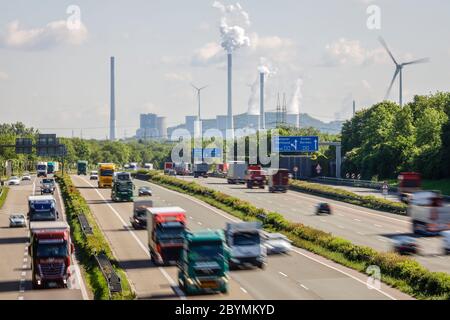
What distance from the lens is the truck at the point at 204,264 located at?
41.8 meters

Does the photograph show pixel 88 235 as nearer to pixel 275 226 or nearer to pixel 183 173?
pixel 275 226

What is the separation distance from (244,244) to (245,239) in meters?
0.31

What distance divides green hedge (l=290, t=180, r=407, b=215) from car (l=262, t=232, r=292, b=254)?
30.1m

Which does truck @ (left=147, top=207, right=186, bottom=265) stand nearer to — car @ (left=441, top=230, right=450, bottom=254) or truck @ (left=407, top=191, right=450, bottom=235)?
car @ (left=441, top=230, right=450, bottom=254)

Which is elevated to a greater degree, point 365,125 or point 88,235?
point 365,125

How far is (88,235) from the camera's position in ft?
221

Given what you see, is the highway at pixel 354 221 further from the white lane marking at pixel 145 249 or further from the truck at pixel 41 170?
the truck at pixel 41 170

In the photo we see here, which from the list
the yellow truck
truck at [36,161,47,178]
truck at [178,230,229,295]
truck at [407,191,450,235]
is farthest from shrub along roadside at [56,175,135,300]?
truck at [36,161,47,178]

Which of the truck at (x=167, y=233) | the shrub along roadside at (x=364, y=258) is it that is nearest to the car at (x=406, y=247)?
the shrub along roadside at (x=364, y=258)

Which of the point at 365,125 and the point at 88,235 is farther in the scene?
the point at 365,125

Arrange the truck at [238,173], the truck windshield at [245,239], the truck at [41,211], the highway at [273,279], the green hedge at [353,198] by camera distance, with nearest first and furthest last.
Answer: the highway at [273,279], the truck windshield at [245,239], the truck at [41,211], the green hedge at [353,198], the truck at [238,173]

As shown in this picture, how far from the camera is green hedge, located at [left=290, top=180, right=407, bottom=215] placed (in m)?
90.6
